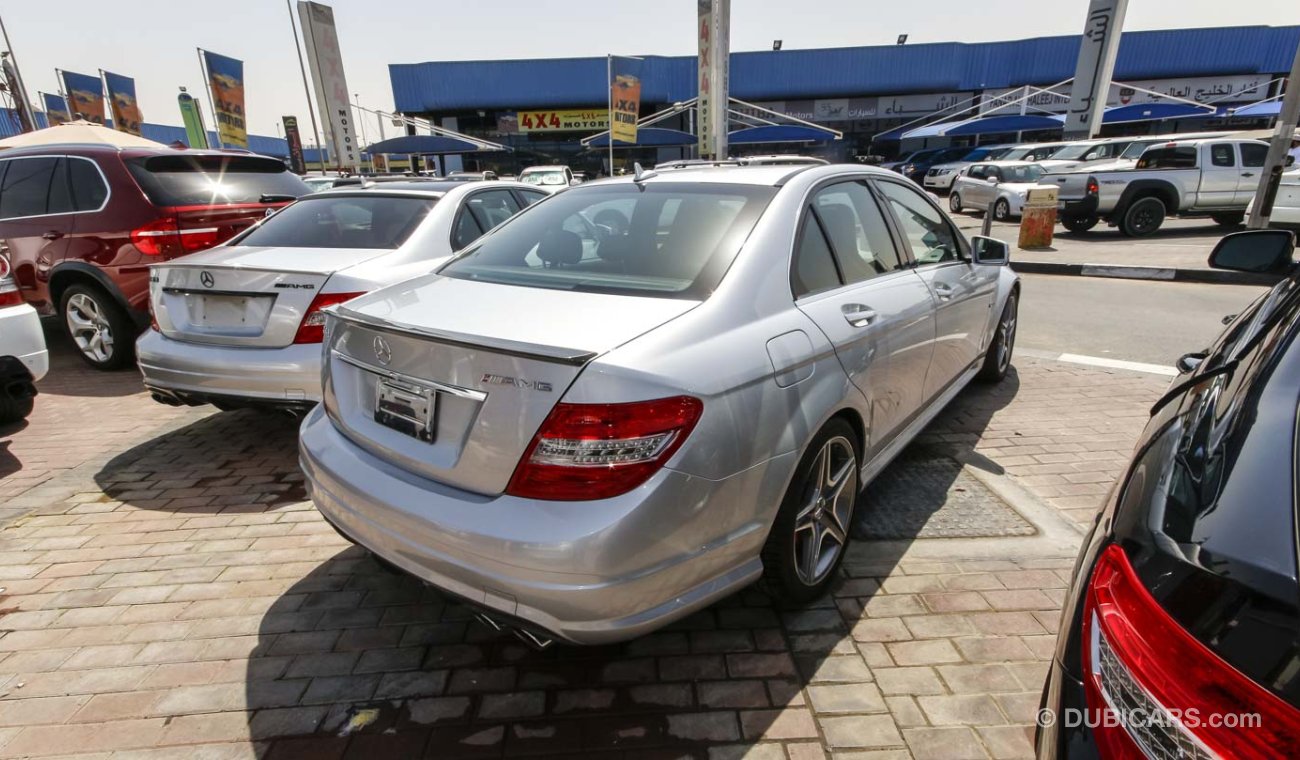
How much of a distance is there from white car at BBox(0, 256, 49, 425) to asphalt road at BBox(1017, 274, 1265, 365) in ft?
25.3

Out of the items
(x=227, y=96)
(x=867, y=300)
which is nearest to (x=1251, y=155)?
(x=867, y=300)

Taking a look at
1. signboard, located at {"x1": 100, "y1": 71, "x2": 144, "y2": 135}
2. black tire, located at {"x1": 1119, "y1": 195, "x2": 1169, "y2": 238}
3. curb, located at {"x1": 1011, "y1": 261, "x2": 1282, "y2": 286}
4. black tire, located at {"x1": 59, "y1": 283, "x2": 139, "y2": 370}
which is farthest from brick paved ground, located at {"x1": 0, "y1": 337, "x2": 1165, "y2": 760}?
signboard, located at {"x1": 100, "y1": 71, "x2": 144, "y2": 135}

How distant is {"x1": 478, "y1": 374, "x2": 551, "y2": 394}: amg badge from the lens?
1788 millimetres

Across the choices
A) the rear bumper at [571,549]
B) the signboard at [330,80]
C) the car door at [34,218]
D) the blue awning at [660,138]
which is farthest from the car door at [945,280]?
the blue awning at [660,138]

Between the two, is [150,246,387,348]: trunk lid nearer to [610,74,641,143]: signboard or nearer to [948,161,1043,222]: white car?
[948,161,1043,222]: white car

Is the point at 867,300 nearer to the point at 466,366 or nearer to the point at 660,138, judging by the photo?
the point at 466,366

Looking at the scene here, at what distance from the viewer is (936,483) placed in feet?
11.7

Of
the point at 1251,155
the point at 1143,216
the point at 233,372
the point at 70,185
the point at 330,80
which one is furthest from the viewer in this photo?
the point at 330,80

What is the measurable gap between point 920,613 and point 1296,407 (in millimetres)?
1653

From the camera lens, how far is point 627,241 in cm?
262

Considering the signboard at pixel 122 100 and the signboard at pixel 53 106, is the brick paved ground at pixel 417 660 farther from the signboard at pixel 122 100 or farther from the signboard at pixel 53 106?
the signboard at pixel 53 106

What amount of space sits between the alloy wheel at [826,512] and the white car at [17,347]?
4.76m

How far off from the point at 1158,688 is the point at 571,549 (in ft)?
3.98

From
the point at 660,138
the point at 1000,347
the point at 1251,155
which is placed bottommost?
the point at 1000,347
